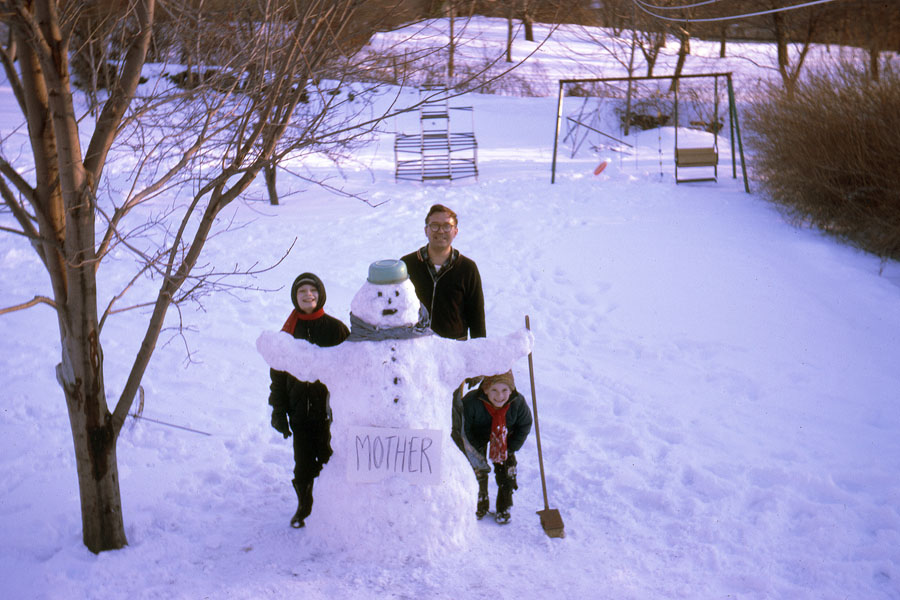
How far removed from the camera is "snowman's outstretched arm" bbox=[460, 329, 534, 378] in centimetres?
346

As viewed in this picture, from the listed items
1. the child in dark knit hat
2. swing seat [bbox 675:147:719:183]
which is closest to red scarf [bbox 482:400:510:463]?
the child in dark knit hat

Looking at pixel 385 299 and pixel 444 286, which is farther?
pixel 444 286

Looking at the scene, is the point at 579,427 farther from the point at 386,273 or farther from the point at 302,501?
the point at 386,273

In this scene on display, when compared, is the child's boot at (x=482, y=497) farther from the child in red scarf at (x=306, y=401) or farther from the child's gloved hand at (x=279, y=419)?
the child's gloved hand at (x=279, y=419)

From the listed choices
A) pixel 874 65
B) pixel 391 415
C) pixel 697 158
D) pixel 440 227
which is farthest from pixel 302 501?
pixel 697 158

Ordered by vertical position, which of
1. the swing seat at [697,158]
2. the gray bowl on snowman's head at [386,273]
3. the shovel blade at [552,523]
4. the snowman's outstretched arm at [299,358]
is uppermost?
the swing seat at [697,158]

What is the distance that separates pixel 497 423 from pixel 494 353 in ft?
1.85

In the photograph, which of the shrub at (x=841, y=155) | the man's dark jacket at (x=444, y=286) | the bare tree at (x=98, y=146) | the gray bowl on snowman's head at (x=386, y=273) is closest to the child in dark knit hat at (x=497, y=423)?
the man's dark jacket at (x=444, y=286)

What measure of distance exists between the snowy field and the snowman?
1.7 inches

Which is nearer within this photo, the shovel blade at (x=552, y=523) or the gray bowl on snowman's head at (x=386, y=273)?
the gray bowl on snowman's head at (x=386, y=273)

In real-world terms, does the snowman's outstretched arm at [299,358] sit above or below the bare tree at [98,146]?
below

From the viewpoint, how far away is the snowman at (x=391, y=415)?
3357 mm

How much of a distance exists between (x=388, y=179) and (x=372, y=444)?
34.2 feet

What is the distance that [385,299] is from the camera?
3381 millimetres
